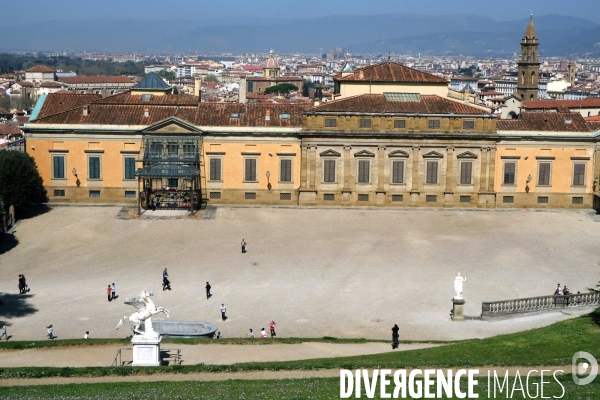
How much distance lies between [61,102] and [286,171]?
53.5 ft

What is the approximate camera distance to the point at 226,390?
23.7 meters

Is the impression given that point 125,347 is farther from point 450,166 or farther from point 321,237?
point 450,166

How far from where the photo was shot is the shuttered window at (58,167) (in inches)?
2254

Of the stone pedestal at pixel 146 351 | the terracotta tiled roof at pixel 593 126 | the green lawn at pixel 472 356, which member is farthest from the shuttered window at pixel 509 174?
the stone pedestal at pixel 146 351

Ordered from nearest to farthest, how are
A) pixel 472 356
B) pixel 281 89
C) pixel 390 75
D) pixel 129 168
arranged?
pixel 472 356 < pixel 129 168 < pixel 390 75 < pixel 281 89

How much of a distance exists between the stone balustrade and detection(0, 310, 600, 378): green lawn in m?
4.26

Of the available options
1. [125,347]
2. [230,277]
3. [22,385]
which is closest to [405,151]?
[230,277]

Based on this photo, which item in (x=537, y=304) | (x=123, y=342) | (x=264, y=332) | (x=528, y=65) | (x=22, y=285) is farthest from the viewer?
(x=528, y=65)

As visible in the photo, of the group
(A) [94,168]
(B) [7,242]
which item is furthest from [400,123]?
(B) [7,242]

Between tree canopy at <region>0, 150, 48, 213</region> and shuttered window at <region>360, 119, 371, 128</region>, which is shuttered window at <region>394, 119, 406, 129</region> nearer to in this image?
shuttered window at <region>360, 119, 371, 128</region>

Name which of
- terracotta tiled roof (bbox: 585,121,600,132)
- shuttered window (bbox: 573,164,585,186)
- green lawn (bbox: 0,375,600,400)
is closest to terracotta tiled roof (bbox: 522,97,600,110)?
terracotta tiled roof (bbox: 585,121,600,132)

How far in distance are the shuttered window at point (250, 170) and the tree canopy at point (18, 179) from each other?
12272 millimetres

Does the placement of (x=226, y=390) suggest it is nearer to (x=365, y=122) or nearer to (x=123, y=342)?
(x=123, y=342)

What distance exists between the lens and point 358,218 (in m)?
54.8
